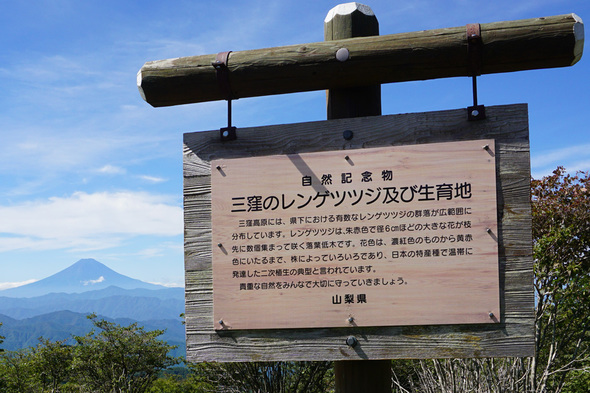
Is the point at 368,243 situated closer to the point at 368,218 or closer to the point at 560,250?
the point at 368,218

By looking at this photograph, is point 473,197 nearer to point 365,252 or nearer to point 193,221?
→ point 365,252

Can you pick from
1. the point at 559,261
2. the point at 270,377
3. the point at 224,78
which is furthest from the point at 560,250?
the point at 224,78

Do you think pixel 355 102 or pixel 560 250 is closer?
pixel 355 102

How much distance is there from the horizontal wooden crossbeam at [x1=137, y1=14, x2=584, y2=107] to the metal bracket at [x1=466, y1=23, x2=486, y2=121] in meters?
0.02

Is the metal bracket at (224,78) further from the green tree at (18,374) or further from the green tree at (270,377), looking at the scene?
the green tree at (18,374)

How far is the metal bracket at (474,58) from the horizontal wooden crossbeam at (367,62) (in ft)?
0.06

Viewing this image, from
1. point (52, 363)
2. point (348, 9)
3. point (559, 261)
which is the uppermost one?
point (348, 9)

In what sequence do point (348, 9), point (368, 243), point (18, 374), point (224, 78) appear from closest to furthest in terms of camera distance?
point (368, 243) < point (224, 78) < point (348, 9) < point (18, 374)

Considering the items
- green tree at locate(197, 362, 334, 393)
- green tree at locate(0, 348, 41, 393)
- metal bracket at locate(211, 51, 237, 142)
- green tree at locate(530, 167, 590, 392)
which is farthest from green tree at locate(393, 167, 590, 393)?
green tree at locate(0, 348, 41, 393)

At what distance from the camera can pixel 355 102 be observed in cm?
285

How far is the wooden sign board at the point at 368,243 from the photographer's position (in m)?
2.47

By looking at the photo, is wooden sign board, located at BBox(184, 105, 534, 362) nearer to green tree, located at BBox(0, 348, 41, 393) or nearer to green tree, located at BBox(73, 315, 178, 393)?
green tree, located at BBox(73, 315, 178, 393)

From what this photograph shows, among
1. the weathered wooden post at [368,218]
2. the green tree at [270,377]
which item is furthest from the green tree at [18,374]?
the weathered wooden post at [368,218]

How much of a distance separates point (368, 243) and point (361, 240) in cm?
4
